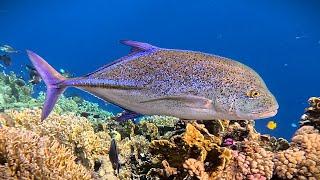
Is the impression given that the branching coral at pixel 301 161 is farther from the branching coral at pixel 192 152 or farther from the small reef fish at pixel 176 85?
the small reef fish at pixel 176 85

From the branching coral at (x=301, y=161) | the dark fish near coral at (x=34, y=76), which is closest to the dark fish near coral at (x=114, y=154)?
the branching coral at (x=301, y=161)

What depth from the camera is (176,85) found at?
91.6 inches

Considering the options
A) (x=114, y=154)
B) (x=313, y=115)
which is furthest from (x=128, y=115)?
(x=313, y=115)

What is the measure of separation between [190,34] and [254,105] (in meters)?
106

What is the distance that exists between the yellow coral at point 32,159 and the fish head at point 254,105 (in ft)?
7.45

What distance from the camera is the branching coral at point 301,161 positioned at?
155 inches

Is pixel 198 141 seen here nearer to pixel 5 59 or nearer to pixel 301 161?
pixel 301 161

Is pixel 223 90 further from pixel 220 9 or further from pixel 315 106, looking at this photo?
pixel 220 9

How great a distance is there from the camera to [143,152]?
5.30 m

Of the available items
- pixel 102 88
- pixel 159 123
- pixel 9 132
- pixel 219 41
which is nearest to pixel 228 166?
pixel 102 88

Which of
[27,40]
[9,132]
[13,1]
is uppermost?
[27,40]

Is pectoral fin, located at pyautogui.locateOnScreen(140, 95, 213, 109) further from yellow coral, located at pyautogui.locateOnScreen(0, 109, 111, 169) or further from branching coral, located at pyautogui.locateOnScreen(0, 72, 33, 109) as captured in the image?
branching coral, located at pyautogui.locateOnScreen(0, 72, 33, 109)

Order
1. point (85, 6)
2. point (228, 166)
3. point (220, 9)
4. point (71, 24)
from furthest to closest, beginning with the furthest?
1. point (71, 24)
2. point (85, 6)
3. point (220, 9)
4. point (228, 166)

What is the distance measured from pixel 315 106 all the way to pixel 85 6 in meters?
117
